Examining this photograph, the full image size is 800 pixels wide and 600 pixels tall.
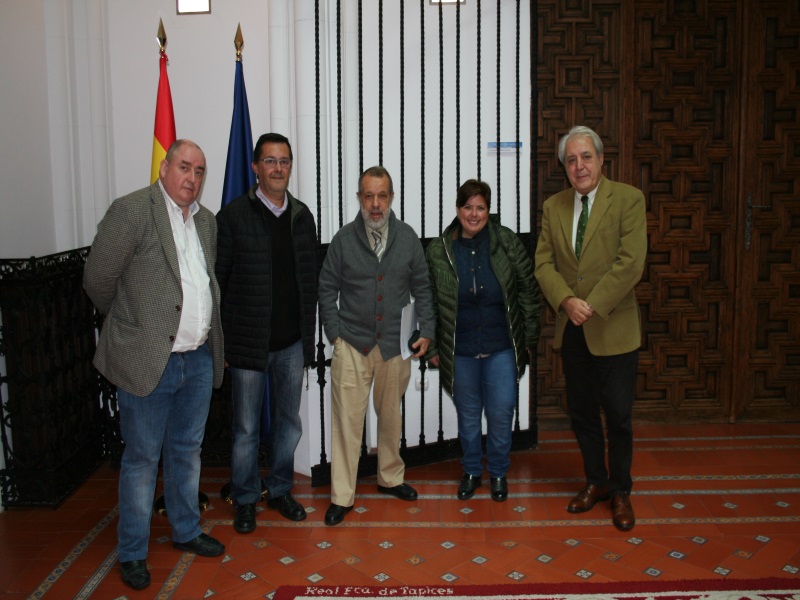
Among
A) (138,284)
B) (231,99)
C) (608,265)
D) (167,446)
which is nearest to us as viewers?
(138,284)

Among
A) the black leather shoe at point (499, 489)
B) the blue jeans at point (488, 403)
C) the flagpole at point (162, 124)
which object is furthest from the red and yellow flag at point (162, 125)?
the black leather shoe at point (499, 489)

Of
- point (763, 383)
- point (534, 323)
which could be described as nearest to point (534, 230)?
point (534, 323)

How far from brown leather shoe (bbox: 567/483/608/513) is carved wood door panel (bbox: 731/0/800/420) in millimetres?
1647

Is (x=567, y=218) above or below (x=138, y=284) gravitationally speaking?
above

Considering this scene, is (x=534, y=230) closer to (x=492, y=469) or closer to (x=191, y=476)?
(x=492, y=469)

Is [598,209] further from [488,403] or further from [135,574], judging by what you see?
[135,574]

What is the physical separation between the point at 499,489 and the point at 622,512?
583 mm

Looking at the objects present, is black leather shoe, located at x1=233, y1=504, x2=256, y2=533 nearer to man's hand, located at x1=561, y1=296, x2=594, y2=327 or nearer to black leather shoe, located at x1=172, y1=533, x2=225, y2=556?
black leather shoe, located at x1=172, y1=533, x2=225, y2=556

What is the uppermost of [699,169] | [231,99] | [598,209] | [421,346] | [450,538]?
[231,99]

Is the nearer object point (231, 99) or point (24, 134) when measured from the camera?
point (24, 134)

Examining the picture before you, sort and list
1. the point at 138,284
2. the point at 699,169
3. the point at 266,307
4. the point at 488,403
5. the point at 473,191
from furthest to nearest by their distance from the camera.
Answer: the point at 699,169 < the point at 488,403 < the point at 473,191 < the point at 266,307 < the point at 138,284

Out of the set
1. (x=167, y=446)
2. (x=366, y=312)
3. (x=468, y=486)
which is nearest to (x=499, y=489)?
(x=468, y=486)

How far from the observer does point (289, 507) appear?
3.61 meters

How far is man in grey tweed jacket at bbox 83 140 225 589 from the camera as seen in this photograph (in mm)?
2904
